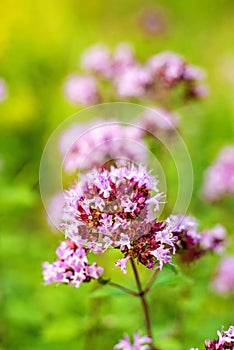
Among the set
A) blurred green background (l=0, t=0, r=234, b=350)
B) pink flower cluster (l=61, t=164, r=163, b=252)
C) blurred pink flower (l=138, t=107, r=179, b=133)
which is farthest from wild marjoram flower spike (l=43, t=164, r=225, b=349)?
blurred pink flower (l=138, t=107, r=179, b=133)

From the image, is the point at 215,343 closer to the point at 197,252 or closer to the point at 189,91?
the point at 197,252

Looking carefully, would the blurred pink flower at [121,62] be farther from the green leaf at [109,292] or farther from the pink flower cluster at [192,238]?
the green leaf at [109,292]

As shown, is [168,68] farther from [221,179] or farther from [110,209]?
[110,209]

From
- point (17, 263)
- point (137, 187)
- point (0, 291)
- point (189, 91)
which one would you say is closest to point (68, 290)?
point (0, 291)

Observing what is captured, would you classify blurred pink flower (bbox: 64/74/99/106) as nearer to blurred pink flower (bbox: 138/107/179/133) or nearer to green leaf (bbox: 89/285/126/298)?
blurred pink flower (bbox: 138/107/179/133)

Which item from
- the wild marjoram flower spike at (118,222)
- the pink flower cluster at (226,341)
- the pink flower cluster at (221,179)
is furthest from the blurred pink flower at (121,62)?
the pink flower cluster at (226,341)
